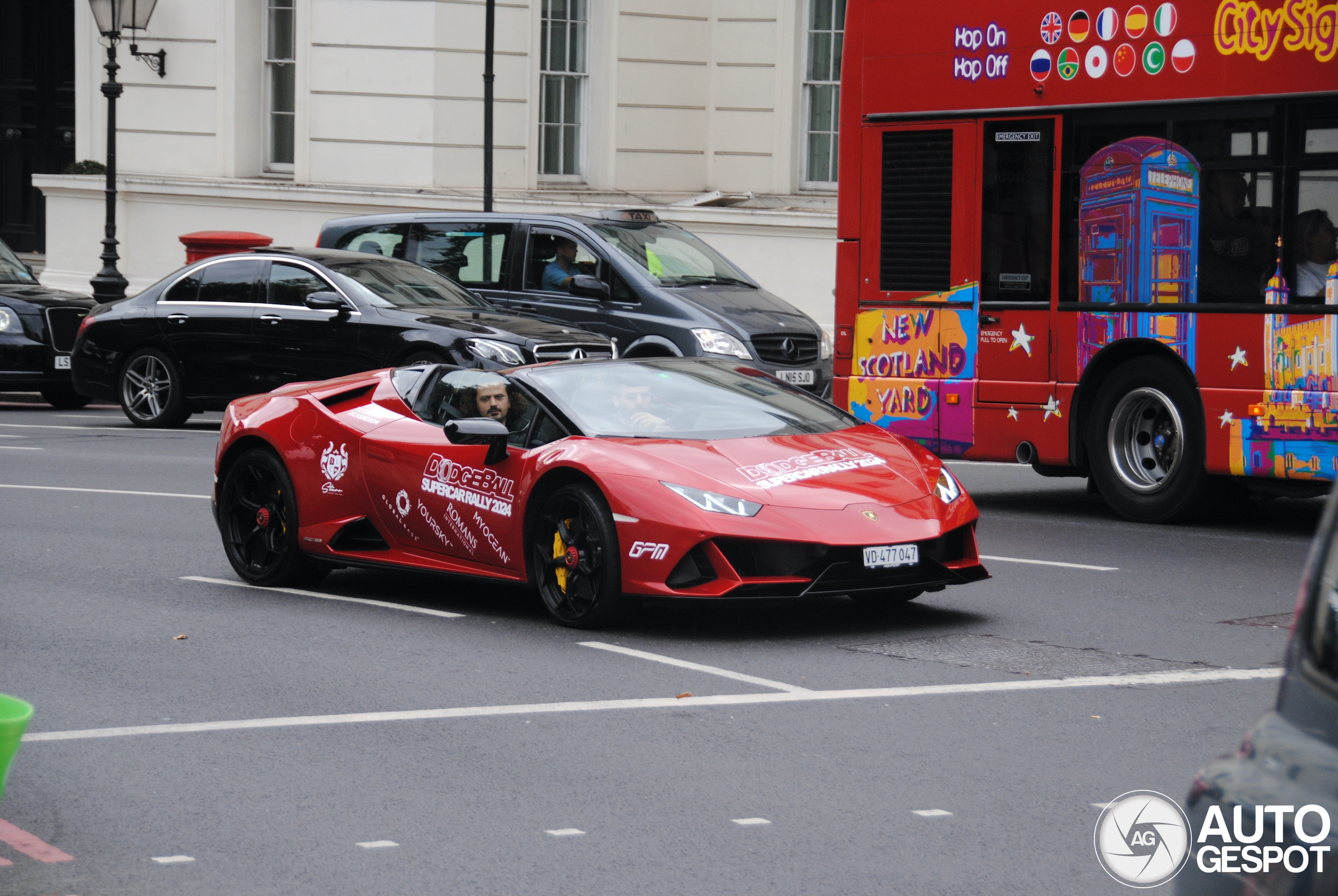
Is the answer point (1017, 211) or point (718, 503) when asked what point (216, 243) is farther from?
point (718, 503)

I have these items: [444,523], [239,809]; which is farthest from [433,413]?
[239,809]

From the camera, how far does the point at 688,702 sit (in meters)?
6.64

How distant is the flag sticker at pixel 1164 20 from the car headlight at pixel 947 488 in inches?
167

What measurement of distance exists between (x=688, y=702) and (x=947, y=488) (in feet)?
7.09

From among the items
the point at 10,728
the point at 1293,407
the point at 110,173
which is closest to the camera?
the point at 10,728

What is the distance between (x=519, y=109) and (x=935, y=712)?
19.8 meters

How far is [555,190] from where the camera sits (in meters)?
25.7

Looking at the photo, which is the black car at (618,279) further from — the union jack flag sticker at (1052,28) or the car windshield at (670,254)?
the union jack flag sticker at (1052,28)

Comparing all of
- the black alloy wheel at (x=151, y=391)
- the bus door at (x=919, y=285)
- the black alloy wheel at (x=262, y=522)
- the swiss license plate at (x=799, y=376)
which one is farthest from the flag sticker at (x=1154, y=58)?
the black alloy wheel at (x=151, y=391)

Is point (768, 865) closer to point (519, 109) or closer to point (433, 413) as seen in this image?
point (433, 413)

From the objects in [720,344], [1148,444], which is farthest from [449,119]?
[1148,444]

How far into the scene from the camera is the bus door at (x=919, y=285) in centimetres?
1213

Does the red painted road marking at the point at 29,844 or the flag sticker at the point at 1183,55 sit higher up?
the flag sticker at the point at 1183,55

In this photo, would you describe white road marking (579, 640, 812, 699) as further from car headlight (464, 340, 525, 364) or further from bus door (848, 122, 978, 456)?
car headlight (464, 340, 525, 364)
